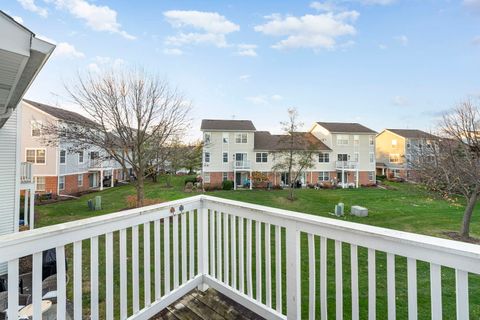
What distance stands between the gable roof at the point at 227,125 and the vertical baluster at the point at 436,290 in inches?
994

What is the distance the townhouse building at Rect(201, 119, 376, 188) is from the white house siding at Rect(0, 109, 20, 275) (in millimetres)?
18336

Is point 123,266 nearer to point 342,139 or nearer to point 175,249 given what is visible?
point 175,249

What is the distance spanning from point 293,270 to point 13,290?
71.9 inches

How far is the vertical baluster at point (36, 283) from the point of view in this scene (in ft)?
4.68

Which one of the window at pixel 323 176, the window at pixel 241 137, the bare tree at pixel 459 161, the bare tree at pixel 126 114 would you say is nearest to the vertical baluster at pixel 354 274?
the bare tree at pixel 126 114

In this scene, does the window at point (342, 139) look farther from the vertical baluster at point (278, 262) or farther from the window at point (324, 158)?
the vertical baluster at point (278, 262)

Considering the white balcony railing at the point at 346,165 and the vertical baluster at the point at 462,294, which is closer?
the vertical baluster at the point at 462,294

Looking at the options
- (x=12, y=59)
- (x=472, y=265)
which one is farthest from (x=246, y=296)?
(x=12, y=59)

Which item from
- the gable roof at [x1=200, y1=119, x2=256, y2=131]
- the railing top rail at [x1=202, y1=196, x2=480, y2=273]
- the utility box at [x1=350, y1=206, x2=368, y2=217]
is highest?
the gable roof at [x1=200, y1=119, x2=256, y2=131]

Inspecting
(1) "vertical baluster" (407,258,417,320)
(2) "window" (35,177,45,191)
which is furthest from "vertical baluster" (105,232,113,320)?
(2) "window" (35,177,45,191)

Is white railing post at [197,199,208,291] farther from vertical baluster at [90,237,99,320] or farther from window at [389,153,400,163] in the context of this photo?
window at [389,153,400,163]

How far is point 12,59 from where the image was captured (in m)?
1.71

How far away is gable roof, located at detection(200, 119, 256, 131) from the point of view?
86.8ft

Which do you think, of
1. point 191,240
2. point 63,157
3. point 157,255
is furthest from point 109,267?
point 63,157
